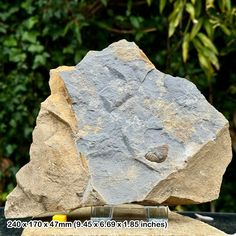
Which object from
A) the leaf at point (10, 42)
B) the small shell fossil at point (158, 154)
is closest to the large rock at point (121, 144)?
the small shell fossil at point (158, 154)

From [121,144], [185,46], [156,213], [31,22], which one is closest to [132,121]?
[121,144]

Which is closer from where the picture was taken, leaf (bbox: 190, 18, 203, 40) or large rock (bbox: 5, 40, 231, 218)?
large rock (bbox: 5, 40, 231, 218)

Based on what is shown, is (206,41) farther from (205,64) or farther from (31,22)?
(31,22)

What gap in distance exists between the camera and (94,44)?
12.5ft

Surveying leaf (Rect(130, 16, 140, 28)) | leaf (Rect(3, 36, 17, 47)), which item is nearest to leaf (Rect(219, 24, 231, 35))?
leaf (Rect(130, 16, 140, 28))

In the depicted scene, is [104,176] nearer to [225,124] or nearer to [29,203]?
[29,203]

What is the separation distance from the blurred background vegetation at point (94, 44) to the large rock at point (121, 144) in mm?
1190

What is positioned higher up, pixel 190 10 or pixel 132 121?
pixel 132 121

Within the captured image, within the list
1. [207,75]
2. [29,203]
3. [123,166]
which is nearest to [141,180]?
[123,166]

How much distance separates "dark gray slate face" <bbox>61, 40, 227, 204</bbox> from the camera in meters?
2.16

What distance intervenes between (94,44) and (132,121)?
5.45 ft

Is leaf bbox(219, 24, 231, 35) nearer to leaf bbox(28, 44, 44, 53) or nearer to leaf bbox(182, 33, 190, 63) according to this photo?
leaf bbox(182, 33, 190, 63)

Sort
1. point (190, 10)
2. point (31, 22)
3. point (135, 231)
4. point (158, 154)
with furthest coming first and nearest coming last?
point (31, 22) → point (190, 10) → point (158, 154) → point (135, 231)

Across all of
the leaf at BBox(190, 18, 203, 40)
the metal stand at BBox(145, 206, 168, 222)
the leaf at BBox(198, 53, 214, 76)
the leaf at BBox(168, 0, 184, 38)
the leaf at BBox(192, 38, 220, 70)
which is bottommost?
the leaf at BBox(198, 53, 214, 76)
